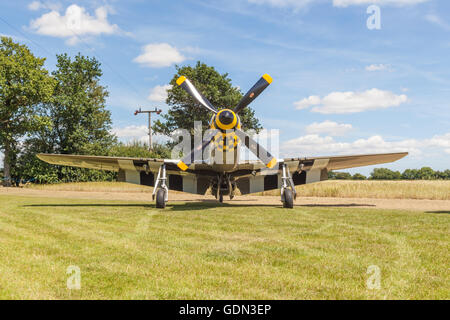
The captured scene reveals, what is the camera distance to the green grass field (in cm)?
420

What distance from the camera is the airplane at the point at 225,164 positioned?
51.3 ft

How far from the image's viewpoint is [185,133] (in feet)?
166

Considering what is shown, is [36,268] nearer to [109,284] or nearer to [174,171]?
[109,284]

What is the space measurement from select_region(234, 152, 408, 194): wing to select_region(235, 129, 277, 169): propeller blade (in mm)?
1120

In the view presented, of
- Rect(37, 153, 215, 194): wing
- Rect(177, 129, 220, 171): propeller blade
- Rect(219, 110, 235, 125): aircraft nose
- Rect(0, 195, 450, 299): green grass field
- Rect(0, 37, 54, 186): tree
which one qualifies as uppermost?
Rect(0, 37, 54, 186): tree

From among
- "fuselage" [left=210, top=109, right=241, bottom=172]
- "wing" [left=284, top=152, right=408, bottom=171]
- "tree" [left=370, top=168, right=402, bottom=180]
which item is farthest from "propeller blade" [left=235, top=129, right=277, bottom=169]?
"tree" [left=370, top=168, right=402, bottom=180]

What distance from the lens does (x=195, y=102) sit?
4859 cm

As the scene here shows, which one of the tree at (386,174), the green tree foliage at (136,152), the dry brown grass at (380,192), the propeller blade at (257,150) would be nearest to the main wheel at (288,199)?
the propeller blade at (257,150)

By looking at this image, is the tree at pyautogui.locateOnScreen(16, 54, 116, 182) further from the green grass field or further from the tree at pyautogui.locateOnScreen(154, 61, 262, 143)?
the green grass field

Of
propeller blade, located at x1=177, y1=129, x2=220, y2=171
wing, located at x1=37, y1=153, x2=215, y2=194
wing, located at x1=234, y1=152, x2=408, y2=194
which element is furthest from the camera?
wing, located at x1=234, y1=152, x2=408, y2=194

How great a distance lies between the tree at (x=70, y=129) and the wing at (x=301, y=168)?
29.4 metres

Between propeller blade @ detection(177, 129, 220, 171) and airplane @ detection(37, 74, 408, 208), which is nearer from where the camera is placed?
propeller blade @ detection(177, 129, 220, 171)

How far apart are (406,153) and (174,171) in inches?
463
